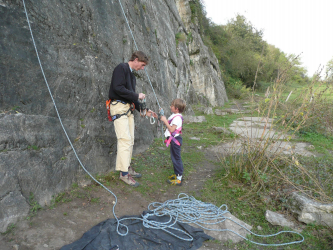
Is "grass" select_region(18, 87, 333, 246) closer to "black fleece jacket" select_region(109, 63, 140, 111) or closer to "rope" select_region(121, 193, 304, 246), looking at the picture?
"rope" select_region(121, 193, 304, 246)

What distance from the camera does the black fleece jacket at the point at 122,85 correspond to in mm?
3758

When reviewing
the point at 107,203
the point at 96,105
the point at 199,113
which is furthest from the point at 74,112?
the point at 199,113

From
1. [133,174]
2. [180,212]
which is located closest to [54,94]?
[133,174]

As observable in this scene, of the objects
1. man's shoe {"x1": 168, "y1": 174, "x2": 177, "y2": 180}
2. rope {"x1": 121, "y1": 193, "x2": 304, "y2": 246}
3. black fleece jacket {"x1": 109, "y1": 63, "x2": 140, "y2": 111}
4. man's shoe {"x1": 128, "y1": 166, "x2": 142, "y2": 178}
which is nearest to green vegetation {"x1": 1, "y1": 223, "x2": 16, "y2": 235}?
rope {"x1": 121, "y1": 193, "x2": 304, "y2": 246}

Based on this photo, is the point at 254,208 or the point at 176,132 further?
the point at 176,132

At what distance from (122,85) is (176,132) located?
1.33 meters

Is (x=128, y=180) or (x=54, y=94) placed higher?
(x=54, y=94)

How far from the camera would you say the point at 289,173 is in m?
4.27

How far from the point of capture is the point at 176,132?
4.23 metres

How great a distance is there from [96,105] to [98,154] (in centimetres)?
94

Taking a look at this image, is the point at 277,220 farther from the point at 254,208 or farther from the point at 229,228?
the point at 229,228

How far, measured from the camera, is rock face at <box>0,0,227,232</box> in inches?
111

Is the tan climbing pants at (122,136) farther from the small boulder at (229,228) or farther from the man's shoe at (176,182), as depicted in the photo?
the small boulder at (229,228)

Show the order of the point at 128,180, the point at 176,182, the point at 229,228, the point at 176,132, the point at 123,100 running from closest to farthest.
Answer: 1. the point at 229,228
2. the point at 123,100
3. the point at 128,180
4. the point at 176,132
5. the point at 176,182
